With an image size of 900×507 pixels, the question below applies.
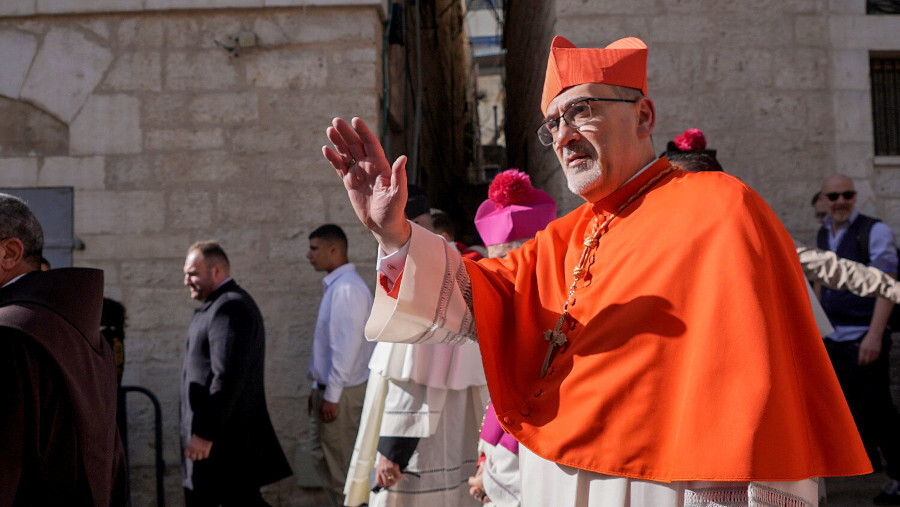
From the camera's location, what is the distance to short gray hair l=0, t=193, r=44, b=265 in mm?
2516

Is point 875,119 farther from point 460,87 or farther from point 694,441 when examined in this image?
point 460,87

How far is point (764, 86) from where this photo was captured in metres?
6.04

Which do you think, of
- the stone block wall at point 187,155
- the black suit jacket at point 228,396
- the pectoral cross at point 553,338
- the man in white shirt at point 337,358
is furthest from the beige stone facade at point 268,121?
the pectoral cross at point 553,338

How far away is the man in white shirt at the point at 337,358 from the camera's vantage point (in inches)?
205

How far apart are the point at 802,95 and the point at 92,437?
560 centimetres

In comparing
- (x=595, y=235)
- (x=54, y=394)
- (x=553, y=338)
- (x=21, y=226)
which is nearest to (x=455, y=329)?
(x=553, y=338)

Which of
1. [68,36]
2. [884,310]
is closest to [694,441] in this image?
[884,310]

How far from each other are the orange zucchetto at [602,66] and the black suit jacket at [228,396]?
2712 millimetres

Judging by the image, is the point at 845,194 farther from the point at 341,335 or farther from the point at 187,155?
the point at 187,155

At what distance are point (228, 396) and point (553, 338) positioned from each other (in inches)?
105

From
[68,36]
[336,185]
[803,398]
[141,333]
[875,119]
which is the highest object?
[68,36]

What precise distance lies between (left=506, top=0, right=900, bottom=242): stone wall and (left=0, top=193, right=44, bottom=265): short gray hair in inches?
163

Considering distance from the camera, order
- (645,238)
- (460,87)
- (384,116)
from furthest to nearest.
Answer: (460,87) → (384,116) → (645,238)

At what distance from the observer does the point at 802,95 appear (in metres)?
6.05
